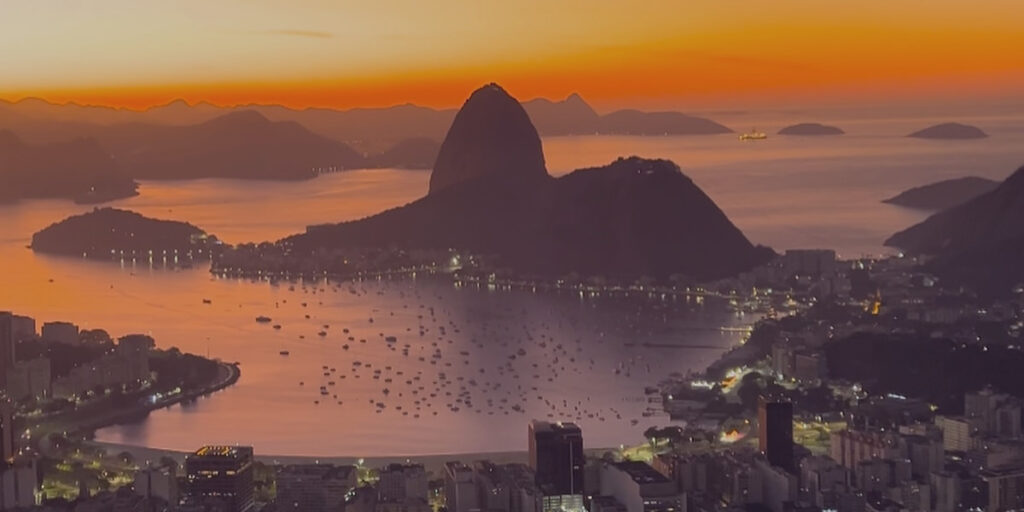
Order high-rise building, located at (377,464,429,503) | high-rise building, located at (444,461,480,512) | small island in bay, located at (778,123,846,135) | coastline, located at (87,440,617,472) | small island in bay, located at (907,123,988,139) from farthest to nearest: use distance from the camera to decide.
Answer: small island in bay, located at (778,123,846,135) → small island in bay, located at (907,123,988,139) → coastline, located at (87,440,617,472) → high-rise building, located at (377,464,429,503) → high-rise building, located at (444,461,480,512)

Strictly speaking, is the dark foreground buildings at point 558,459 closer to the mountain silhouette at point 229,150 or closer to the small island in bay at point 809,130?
the mountain silhouette at point 229,150

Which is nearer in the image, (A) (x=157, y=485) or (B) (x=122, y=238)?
(A) (x=157, y=485)

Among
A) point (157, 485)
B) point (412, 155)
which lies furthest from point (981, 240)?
point (412, 155)

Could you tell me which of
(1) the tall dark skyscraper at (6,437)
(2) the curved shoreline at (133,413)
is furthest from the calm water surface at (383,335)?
(1) the tall dark skyscraper at (6,437)

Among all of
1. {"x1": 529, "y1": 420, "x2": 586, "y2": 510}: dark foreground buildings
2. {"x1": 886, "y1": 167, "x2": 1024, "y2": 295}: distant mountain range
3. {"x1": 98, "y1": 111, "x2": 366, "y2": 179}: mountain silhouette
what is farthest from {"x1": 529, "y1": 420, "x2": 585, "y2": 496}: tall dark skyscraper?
{"x1": 98, "y1": 111, "x2": 366, "y2": 179}: mountain silhouette

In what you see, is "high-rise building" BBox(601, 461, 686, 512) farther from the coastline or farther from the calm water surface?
the calm water surface

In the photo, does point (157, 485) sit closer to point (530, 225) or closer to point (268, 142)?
point (530, 225)
